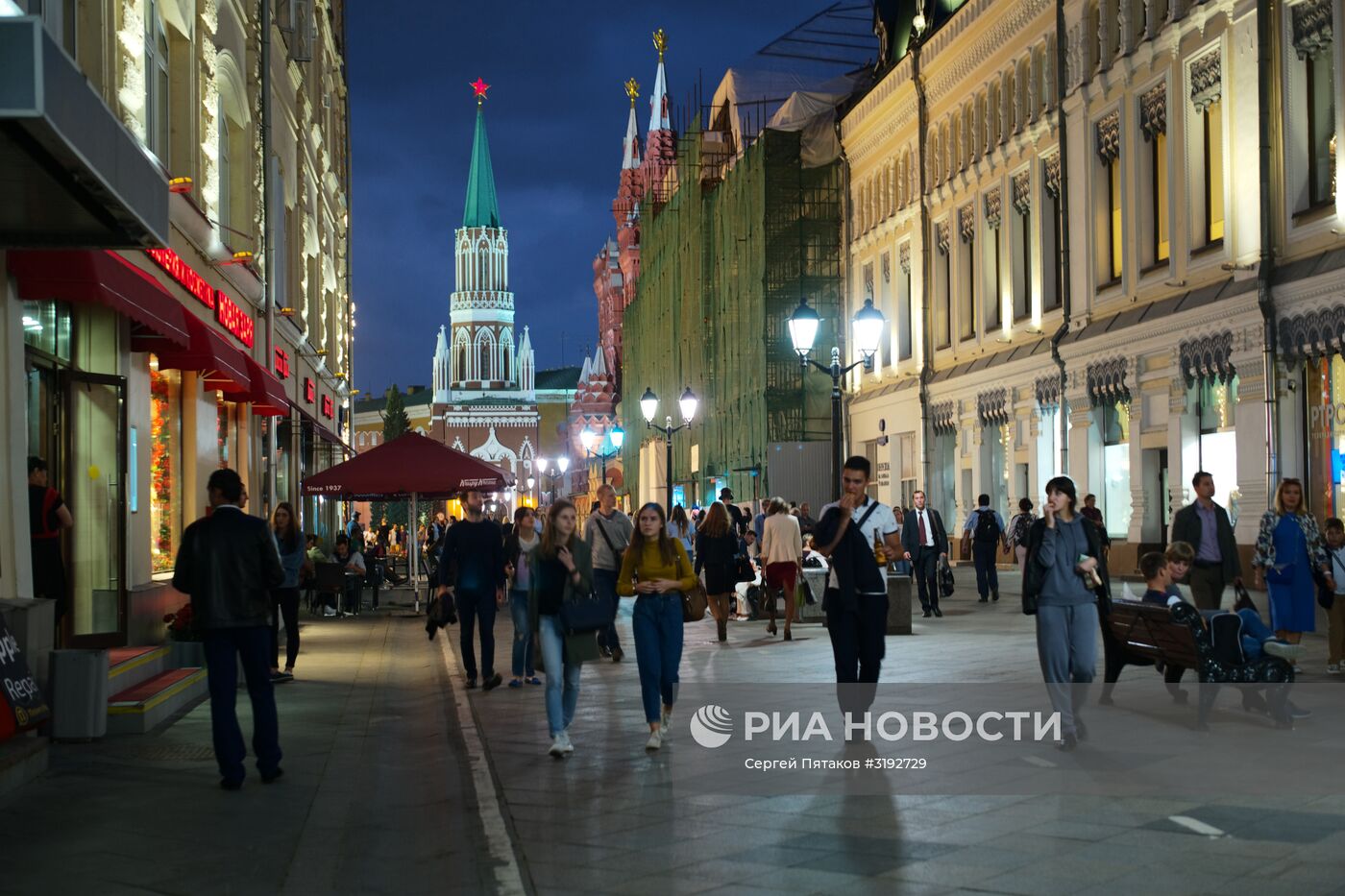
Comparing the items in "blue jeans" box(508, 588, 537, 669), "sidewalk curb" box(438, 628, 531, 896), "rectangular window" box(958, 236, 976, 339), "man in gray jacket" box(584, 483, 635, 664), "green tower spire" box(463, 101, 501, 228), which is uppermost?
"green tower spire" box(463, 101, 501, 228)

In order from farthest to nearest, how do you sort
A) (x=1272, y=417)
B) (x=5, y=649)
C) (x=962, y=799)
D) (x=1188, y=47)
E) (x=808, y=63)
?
(x=808, y=63), (x=1188, y=47), (x=1272, y=417), (x=5, y=649), (x=962, y=799)

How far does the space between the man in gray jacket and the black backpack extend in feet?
39.8

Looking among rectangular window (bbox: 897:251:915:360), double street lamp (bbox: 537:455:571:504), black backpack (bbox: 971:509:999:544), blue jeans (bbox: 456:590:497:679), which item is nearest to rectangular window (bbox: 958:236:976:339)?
rectangular window (bbox: 897:251:915:360)

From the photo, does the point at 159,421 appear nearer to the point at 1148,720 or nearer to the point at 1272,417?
the point at 1148,720

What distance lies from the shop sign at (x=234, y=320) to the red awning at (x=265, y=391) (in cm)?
67

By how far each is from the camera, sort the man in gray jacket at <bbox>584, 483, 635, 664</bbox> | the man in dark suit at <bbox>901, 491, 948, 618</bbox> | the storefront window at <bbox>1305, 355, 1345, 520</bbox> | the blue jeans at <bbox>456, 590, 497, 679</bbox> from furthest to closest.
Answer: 1. the man in dark suit at <bbox>901, 491, 948, 618</bbox>
2. the storefront window at <bbox>1305, 355, 1345, 520</bbox>
3. the blue jeans at <bbox>456, 590, 497, 679</bbox>
4. the man in gray jacket at <bbox>584, 483, 635, 664</bbox>

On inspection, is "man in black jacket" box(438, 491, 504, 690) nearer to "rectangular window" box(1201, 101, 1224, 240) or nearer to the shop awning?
the shop awning

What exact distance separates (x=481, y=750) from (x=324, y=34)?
35.3m

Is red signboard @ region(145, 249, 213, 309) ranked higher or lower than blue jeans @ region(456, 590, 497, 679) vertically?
higher

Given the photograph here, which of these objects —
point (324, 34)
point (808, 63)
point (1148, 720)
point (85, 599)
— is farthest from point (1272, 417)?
point (808, 63)

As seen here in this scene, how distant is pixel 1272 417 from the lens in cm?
2544

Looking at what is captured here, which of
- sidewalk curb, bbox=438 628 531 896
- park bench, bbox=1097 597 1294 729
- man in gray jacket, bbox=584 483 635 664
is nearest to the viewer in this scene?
sidewalk curb, bbox=438 628 531 896

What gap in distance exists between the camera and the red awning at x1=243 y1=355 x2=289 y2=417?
23.2 metres

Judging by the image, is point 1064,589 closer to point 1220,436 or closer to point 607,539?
point 607,539
